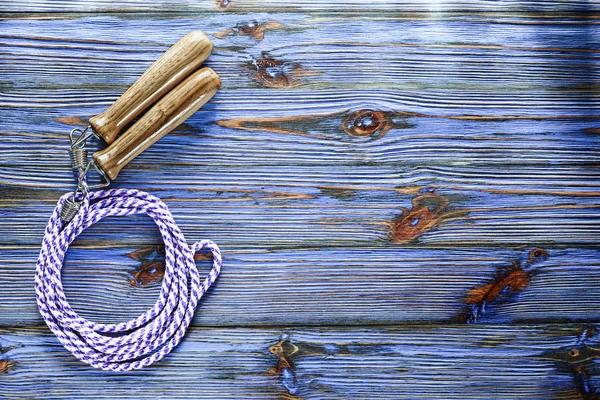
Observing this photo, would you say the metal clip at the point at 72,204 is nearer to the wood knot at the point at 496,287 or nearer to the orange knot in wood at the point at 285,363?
the orange knot in wood at the point at 285,363

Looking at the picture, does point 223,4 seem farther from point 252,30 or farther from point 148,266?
point 148,266

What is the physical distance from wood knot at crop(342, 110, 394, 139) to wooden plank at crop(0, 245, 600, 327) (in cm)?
24

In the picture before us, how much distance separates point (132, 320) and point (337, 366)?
0.43m

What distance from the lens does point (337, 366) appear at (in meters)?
1.15

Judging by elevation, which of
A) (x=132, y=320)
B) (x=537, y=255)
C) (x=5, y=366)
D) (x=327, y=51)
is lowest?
(x=5, y=366)

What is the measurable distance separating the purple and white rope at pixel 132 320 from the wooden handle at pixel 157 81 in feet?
0.46

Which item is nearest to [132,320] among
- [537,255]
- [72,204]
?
[72,204]

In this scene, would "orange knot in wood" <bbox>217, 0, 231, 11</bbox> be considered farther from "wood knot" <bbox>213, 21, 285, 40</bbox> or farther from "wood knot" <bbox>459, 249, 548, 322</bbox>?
"wood knot" <bbox>459, 249, 548, 322</bbox>

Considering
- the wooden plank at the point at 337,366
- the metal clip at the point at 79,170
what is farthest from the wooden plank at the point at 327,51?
the wooden plank at the point at 337,366

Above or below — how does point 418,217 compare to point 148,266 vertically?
above

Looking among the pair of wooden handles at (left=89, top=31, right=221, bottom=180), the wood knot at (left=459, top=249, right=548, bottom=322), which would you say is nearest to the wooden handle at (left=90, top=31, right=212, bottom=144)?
the pair of wooden handles at (left=89, top=31, right=221, bottom=180)

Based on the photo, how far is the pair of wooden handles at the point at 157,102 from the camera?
3.44 ft

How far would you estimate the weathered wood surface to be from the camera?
3.70 ft

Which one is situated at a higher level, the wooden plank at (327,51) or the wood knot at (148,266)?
the wooden plank at (327,51)
